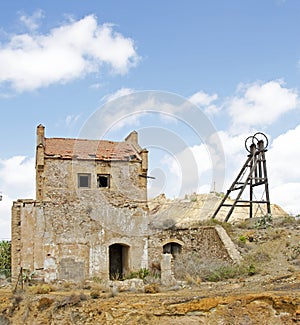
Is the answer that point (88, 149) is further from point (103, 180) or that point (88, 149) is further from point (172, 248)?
point (172, 248)

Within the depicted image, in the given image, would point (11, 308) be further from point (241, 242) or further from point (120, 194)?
point (241, 242)

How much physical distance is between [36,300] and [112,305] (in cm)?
363

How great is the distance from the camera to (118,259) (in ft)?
91.4

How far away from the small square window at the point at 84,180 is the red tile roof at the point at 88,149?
100cm

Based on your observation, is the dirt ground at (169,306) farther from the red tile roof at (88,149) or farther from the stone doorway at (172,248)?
the red tile roof at (88,149)

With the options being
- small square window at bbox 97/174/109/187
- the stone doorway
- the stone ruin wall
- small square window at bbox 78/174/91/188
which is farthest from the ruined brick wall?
small square window at bbox 78/174/91/188

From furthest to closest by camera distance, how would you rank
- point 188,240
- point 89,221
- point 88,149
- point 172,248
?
point 172,248
point 88,149
point 188,240
point 89,221

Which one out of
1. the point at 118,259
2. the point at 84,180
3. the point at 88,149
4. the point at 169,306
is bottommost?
the point at 169,306

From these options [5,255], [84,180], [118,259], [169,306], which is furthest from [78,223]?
[169,306]

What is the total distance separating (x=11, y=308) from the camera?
1645 centimetres

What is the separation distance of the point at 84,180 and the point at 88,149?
1990 mm

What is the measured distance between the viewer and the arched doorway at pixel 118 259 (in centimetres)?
2670

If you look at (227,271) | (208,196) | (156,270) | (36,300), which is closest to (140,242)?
(156,270)

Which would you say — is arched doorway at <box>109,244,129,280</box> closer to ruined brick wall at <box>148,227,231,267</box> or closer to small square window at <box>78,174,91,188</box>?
ruined brick wall at <box>148,227,231,267</box>
